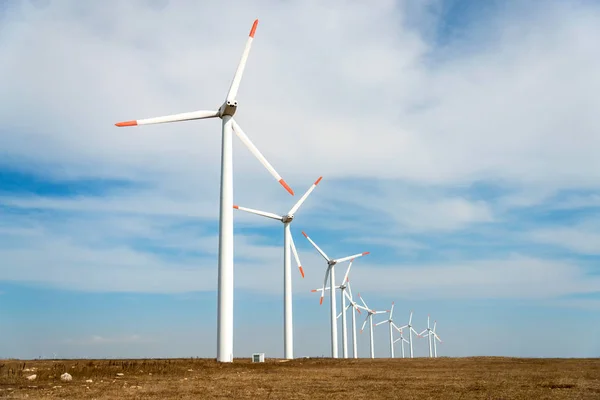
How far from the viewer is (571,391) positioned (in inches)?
1107

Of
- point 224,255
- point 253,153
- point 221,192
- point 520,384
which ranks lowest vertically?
point 520,384

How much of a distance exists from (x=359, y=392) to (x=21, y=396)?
15613mm

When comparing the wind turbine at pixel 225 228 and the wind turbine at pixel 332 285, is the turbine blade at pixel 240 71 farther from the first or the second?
the wind turbine at pixel 332 285

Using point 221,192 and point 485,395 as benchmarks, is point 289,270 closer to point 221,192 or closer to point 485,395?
point 221,192

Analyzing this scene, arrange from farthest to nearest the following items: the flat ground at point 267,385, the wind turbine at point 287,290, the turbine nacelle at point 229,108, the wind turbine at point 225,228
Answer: the wind turbine at point 287,290 < the turbine nacelle at point 229,108 < the wind turbine at point 225,228 < the flat ground at point 267,385

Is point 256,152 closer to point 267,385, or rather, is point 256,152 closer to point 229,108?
point 229,108

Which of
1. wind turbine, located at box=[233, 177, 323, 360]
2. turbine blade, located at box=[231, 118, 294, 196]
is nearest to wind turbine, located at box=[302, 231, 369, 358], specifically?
wind turbine, located at box=[233, 177, 323, 360]

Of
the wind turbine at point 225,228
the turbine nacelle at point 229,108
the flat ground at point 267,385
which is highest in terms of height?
the turbine nacelle at point 229,108

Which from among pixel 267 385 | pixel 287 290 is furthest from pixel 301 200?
pixel 267 385

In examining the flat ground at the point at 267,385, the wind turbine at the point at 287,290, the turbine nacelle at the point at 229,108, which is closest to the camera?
the flat ground at the point at 267,385

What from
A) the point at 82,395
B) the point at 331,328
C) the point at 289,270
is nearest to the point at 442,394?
the point at 82,395

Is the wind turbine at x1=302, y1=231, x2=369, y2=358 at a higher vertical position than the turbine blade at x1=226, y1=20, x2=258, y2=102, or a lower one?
lower

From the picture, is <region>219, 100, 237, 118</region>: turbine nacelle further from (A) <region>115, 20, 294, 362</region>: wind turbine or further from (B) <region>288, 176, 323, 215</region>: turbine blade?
(B) <region>288, 176, 323, 215</region>: turbine blade

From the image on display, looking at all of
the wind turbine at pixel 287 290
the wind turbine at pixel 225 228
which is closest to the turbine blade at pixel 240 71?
the wind turbine at pixel 225 228
